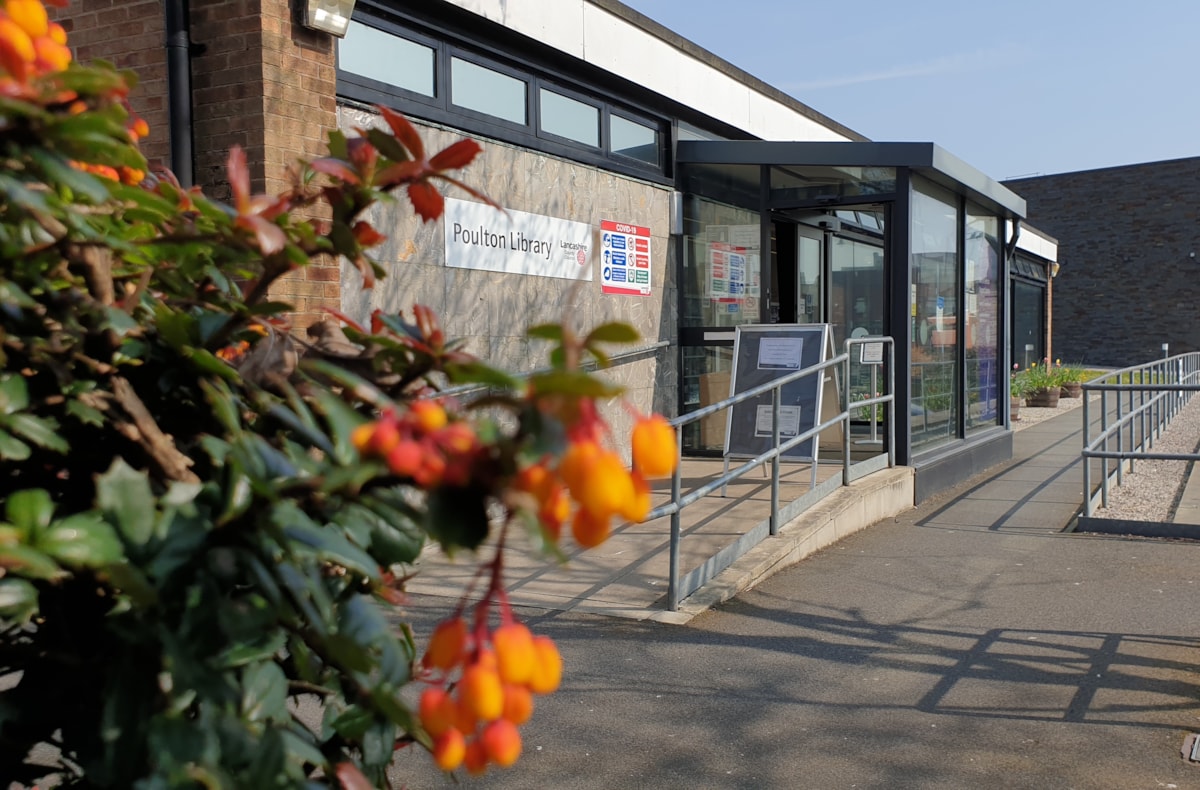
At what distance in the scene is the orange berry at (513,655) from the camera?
2.65 feet

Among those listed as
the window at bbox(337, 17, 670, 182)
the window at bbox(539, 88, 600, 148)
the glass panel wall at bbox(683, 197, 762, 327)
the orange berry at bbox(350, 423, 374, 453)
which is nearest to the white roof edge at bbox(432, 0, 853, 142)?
the window at bbox(337, 17, 670, 182)

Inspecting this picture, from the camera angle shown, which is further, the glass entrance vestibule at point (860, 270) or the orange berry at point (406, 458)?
the glass entrance vestibule at point (860, 270)

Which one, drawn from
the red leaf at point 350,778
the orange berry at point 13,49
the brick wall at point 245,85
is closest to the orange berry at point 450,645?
the red leaf at point 350,778

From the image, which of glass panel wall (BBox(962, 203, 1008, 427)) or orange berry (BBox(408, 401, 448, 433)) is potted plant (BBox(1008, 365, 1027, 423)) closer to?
glass panel wall (BBox(962, 203, 1008, 427))

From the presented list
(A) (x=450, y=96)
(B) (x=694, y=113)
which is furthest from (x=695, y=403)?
(A) (x=450, y=96)

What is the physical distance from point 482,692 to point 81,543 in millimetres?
386

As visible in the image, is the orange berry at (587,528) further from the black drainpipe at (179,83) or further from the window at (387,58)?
the window at (387,58)

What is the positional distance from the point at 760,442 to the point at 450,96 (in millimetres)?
3450

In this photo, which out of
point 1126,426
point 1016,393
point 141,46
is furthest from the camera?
point 1016,393

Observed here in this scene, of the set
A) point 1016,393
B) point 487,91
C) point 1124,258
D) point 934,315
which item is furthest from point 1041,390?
point 1124,258

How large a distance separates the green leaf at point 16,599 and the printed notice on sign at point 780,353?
7.78 m

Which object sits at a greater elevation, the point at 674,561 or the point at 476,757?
the point at 476,757

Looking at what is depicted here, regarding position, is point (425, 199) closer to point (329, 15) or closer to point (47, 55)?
point (47, 55)

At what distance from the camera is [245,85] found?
5.69 m
